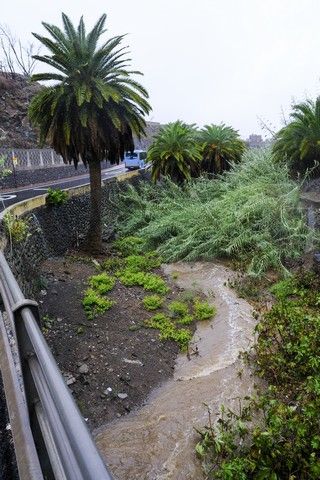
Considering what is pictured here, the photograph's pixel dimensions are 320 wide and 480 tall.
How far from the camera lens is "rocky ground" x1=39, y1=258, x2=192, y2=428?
6141mm

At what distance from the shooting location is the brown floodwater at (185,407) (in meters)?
4.57

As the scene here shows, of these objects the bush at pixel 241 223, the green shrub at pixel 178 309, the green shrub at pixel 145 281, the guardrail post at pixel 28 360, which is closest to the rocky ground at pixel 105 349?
the green shrub at pixel 145 281

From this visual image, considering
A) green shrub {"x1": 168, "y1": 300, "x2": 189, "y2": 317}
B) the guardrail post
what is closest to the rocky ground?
green shrub {"x1": 168, "y1": 300, "x2": 189, "y2": 317}

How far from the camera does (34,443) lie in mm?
1411

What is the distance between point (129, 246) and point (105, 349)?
5.89 meters

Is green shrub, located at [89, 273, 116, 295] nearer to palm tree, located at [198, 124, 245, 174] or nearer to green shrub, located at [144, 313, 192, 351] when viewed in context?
green shrub, located at [144, 313, 192, 351]

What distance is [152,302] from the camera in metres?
8.84

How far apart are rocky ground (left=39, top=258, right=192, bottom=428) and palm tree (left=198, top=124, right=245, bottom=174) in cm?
920

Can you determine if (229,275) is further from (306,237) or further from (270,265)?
(306,237)

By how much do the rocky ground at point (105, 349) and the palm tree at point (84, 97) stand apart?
399 centimetres

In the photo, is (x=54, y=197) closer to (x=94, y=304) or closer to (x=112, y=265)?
(x=112, y=265)

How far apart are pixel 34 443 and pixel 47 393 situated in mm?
427

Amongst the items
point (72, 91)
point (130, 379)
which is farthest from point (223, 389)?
point (72, 91)

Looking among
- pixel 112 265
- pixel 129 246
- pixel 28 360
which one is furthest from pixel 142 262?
pixel 28 360
